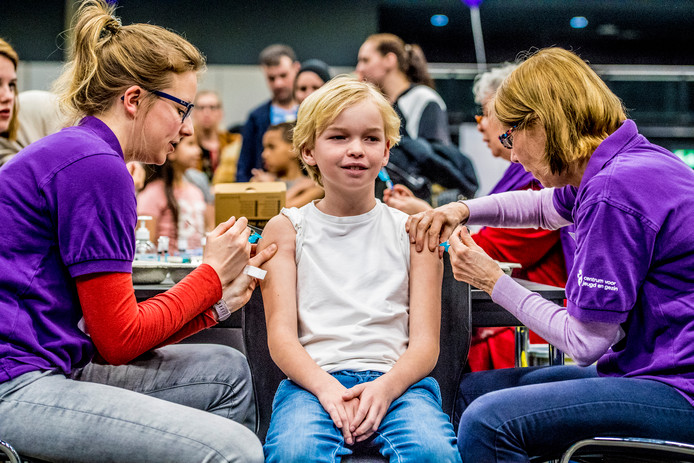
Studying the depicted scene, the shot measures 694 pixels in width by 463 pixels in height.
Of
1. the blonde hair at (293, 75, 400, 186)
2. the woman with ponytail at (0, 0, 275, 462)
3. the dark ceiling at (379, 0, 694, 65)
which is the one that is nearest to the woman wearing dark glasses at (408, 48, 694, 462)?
the blonde hair at (293, 75, 400, 186)

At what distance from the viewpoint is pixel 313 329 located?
1.72 m

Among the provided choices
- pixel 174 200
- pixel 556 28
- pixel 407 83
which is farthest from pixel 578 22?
pixel 174 200

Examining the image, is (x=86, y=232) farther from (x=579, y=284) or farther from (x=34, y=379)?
(x=579, y=284)

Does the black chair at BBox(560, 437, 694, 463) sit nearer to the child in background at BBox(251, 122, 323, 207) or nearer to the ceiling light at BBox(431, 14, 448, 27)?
the child in background at BBox(251, 122, 323, 207)

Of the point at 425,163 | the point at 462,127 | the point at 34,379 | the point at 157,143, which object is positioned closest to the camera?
the point at 34,379

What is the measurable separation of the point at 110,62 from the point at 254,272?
1.90 ft

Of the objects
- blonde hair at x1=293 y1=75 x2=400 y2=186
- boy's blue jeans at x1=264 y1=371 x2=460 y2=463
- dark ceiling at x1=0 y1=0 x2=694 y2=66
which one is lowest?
boy's blue jeans at x1=264 y1=371 x2=460 y2=463

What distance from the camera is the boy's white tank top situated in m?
1.68

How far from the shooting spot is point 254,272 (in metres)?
1.70

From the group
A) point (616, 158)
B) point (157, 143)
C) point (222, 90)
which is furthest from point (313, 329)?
point (222, 90)

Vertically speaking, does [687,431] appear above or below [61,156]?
below

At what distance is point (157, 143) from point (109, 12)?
0.35 m

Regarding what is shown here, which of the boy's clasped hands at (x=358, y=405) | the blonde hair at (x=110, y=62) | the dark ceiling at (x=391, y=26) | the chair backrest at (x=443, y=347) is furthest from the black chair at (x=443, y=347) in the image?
the dark ceiling at (x=391, y=26)

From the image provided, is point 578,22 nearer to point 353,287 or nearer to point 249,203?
point 249,203
